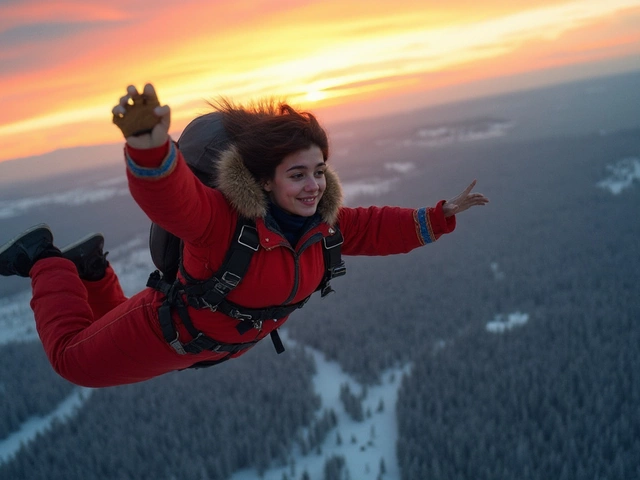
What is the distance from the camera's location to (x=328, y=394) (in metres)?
14.4

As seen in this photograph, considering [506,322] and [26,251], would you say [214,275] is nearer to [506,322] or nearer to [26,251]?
[26,251]

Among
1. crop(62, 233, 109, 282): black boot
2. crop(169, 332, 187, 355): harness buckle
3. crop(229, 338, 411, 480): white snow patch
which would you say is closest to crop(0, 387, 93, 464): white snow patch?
crop(229, 338, 411, 480): white snow patch

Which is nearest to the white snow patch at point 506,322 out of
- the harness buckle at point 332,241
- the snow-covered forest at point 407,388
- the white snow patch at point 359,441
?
the snow-covered forest at point 407,388

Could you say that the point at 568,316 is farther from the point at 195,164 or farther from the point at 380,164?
the point at 380,164

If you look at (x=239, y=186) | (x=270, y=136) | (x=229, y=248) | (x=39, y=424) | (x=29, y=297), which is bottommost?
(x=39, y=424)

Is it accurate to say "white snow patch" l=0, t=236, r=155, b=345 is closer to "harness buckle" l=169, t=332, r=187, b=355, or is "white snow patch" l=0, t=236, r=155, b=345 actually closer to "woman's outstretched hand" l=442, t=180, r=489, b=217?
"harness buckle" l=169, t=332, r=187, b=355

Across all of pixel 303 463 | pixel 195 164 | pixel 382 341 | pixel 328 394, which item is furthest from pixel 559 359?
pixel 195 164

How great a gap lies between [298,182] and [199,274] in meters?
0.73

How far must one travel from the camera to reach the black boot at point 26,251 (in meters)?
3.00

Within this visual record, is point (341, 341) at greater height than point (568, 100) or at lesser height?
lesser

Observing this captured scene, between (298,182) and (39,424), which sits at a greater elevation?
(298,182)

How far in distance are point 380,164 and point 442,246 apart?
45.6m

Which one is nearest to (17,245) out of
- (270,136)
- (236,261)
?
(236,261)

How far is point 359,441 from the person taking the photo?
1159cm
